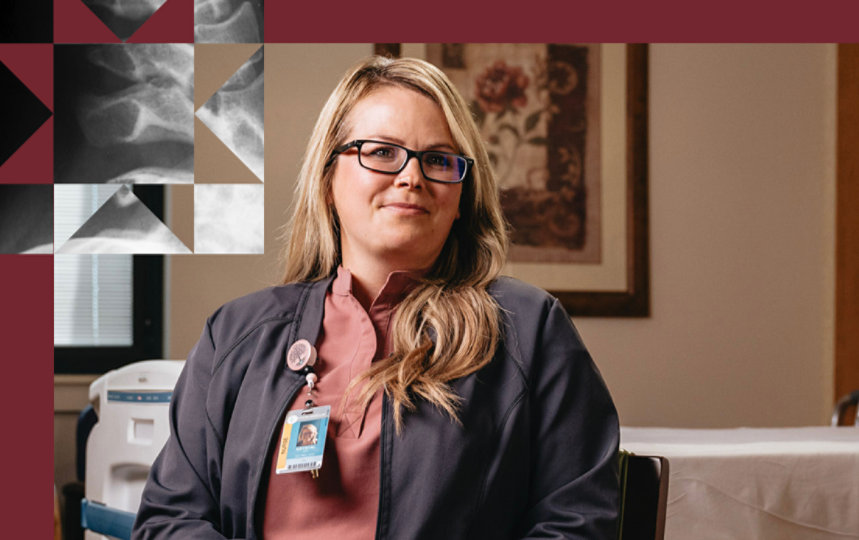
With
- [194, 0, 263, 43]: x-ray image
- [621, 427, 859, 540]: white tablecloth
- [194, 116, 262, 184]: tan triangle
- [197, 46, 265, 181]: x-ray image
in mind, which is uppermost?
[194, 0, 263, 43]: x-ray image

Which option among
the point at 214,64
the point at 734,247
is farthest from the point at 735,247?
the point at 214,64

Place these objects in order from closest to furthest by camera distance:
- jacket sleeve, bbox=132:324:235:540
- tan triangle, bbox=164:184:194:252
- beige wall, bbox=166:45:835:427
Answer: jacket sleeve, bbox=132:324:235:540 < tan triangle, bbox=164:184:194:252 < beige wall, bbox=166:45:835:427

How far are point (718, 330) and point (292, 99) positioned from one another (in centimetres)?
206

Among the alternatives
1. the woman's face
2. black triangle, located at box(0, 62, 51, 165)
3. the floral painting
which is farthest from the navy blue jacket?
the floral painting

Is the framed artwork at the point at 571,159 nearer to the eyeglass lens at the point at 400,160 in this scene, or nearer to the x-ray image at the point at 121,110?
the x-ray image at the point at 121,110

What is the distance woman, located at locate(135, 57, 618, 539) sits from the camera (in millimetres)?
1090

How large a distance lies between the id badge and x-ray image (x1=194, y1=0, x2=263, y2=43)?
187 cm

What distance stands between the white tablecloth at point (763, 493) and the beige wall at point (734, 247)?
135 cm

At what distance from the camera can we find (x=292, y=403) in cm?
118

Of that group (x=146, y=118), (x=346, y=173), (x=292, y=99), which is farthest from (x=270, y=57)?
(x=346, y=173)

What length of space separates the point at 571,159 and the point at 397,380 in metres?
2.27

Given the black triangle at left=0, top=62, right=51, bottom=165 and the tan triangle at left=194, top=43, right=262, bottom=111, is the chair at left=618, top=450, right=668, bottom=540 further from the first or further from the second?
the black triangle at left=0, top=62, right=51, bottom=165

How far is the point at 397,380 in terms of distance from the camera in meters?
1.14

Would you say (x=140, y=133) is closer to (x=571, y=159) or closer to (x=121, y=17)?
(x=121, y=17)
